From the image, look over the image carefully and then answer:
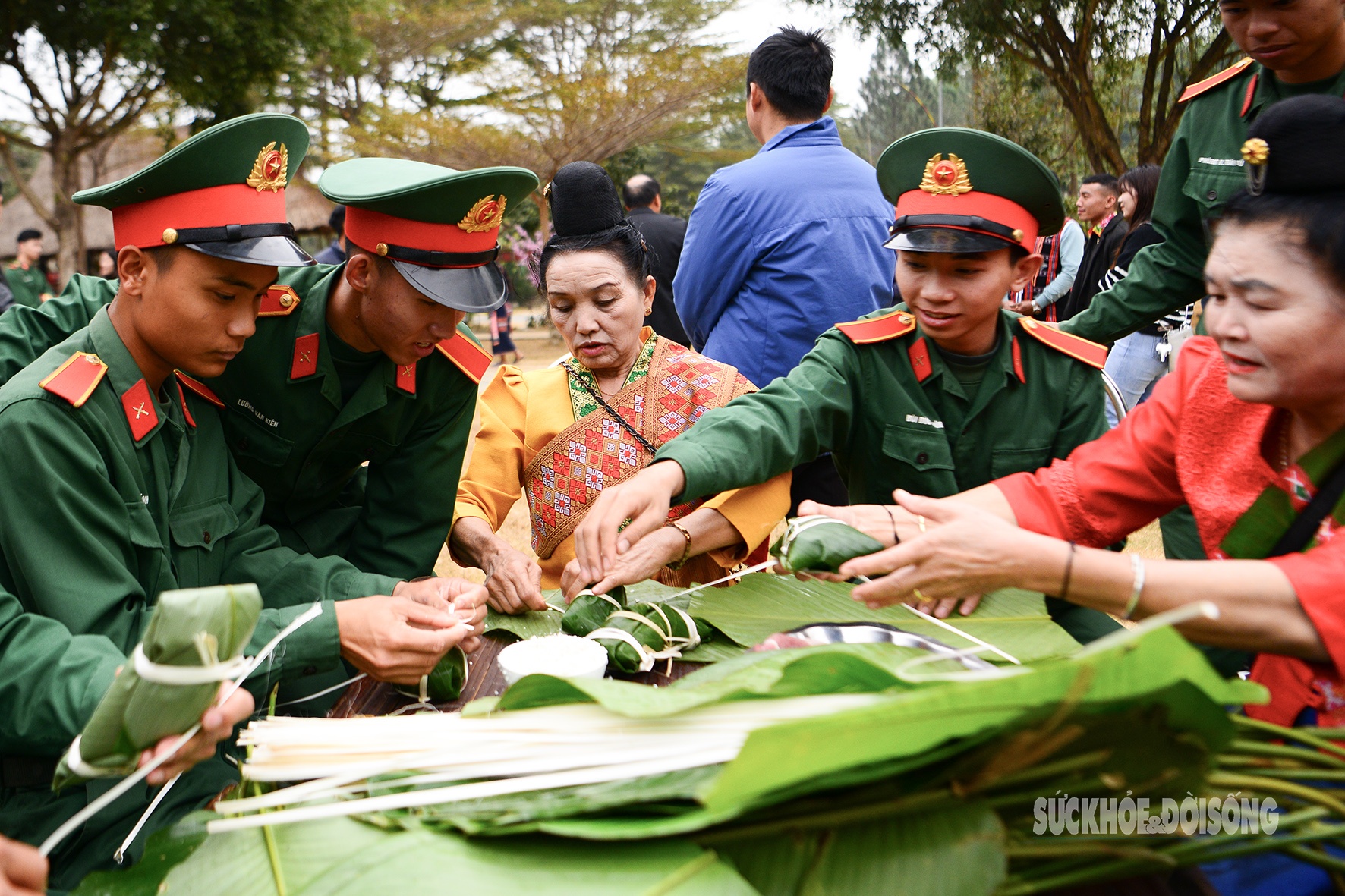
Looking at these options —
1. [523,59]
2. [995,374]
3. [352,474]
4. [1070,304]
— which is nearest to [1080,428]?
[995,374]

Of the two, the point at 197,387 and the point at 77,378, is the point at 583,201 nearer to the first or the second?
the point at 197,387

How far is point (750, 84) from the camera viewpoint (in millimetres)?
3650

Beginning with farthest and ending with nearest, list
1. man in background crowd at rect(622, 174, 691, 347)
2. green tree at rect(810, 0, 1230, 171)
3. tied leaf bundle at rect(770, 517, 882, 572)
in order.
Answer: green tree at rect(810, 0, 1230, 171), man in background crowd at rect(622, 174, 691, 347), tied leaf bundle at rect(770, 517, 882, 572)

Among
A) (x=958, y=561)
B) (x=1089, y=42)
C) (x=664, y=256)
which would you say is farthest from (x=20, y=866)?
(x=1089, y=42)

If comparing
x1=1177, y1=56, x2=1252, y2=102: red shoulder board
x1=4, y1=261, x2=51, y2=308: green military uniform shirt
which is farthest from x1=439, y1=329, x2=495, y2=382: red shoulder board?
x1=4, y1=261, x2=51, y2=308: green military uniform shirt

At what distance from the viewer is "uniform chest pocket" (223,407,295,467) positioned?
2494 millimetres

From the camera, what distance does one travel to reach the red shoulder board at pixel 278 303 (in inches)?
98.3

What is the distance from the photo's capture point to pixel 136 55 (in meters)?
15.2

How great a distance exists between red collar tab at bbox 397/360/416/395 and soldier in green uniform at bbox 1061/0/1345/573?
2.08 m

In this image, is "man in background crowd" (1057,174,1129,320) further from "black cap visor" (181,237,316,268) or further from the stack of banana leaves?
the stack of banana leaves

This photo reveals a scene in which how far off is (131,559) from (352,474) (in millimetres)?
1068

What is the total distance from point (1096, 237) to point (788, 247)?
4.99 meters

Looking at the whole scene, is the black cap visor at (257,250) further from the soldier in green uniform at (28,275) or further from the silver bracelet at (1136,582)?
the soldier in green uniform at (28,275)

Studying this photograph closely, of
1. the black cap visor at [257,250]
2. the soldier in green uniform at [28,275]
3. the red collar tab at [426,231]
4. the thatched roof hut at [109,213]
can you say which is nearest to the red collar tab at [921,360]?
the red collar tab at [426,231]
